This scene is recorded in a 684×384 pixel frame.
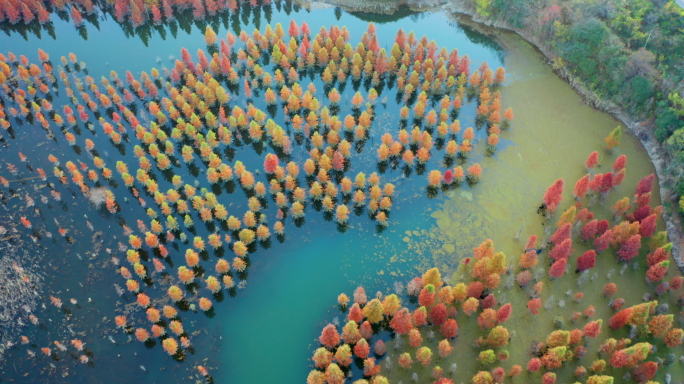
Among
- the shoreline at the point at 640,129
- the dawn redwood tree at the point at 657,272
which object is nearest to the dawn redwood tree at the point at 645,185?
the shoreline at the point at 640,129

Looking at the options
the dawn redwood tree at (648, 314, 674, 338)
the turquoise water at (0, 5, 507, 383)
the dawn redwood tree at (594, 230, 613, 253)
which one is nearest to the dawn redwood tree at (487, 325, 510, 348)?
the turquoise water at (0, 5, 507, 383)

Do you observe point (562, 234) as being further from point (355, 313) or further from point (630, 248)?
point (355, 313)

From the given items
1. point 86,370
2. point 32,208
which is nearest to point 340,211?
point 86,370

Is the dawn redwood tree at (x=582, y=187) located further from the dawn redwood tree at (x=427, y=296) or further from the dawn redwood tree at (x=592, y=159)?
the dawn redwood tree at (x=427, y=296)

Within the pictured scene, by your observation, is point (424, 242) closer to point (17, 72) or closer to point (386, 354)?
point (386, 354)

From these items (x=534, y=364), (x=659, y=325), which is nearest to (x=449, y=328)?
(x=534, y=364)

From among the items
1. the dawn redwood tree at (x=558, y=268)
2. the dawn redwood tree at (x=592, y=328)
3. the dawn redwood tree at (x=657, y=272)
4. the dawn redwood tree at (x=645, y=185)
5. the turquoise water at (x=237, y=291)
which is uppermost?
the dawn redwood tree at (x=645, y=185)
